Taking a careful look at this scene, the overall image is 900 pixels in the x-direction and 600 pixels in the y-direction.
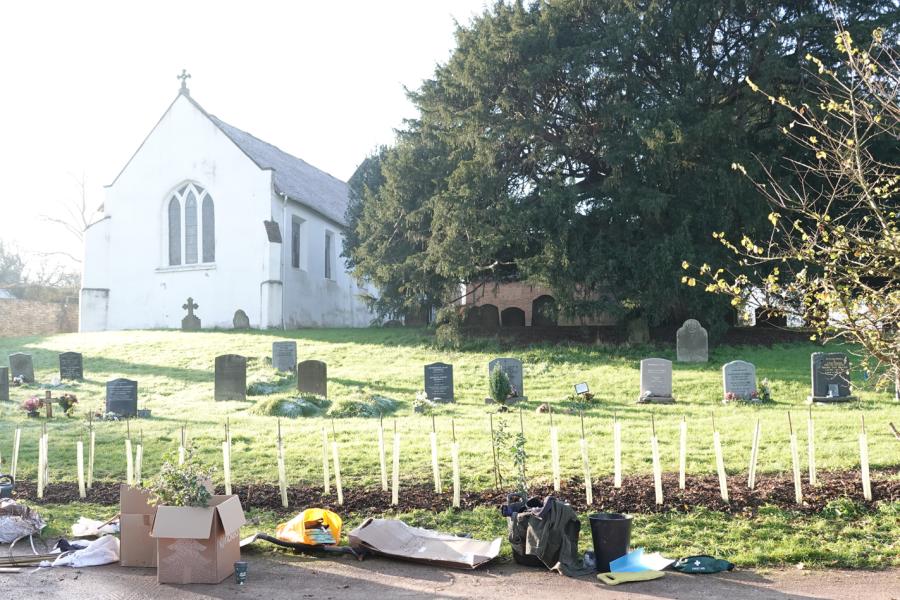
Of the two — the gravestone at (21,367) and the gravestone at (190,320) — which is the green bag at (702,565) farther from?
the gravestone at (190,320)

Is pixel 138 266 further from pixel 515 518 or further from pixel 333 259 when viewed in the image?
pixel 515 518

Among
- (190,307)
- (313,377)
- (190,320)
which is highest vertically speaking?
(190,307)

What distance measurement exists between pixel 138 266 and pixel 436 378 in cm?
2274

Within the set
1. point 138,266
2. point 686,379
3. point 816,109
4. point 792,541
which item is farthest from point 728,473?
point 138,266

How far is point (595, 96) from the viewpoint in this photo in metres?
24.2

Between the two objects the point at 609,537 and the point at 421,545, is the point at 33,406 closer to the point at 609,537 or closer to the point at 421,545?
the point at 421,545

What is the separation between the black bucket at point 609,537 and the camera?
21.9 feet

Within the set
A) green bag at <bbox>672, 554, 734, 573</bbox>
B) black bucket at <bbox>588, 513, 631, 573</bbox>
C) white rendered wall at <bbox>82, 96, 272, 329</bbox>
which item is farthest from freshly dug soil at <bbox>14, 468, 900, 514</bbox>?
white rendered wall at <bbox>82, 96, 272, 329</bbox>

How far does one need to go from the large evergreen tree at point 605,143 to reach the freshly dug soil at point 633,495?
40.6ft

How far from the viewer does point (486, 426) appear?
14.1m

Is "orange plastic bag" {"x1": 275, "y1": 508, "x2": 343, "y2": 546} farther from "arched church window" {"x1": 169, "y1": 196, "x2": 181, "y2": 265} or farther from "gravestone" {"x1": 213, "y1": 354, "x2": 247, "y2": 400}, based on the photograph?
"arched church window" {"x1": 169, "y1": 196, "x2": 181, "y2": 265}

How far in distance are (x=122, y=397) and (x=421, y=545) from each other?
11.7 m

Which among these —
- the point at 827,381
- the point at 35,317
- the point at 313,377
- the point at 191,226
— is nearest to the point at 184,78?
the point at 191,226

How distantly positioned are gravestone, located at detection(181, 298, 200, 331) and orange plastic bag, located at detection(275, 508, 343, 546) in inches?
1029
